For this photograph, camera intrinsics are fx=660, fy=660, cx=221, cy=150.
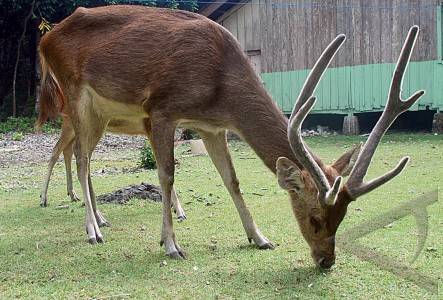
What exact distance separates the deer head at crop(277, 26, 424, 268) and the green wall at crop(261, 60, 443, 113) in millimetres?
9247

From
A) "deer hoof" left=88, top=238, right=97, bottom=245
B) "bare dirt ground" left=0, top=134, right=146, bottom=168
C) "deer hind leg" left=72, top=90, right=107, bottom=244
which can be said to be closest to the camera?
"deer hoof" left=88, top=238, right=97, bottom=245

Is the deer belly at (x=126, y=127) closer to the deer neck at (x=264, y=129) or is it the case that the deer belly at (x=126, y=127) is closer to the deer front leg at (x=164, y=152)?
the deer front leg at (x=164, y=152)

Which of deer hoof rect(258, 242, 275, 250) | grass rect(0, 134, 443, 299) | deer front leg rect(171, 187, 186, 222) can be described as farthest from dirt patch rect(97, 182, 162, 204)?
deer hoof rect(258, 242, 275, 250)

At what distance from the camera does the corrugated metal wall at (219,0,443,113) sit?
12.6 m

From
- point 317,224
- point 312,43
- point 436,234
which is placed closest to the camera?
point 317,224

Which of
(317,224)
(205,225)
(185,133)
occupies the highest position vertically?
(317,224)

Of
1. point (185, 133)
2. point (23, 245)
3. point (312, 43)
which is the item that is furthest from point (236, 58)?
point (312, 43)

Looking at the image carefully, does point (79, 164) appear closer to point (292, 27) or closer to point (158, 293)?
point (158, 293)

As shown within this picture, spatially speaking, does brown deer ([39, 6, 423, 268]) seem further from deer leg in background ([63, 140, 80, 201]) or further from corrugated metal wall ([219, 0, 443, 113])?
corrugated metal wall ([219, 0, 443, 113])

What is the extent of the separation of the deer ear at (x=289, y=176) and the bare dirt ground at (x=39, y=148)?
740 centimetres

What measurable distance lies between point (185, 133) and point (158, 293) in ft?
32.6

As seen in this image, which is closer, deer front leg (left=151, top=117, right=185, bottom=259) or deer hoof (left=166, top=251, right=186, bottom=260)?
deer hoof (left=166, top=251, right=186, bottom=260)

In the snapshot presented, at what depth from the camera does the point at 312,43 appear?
14172 mm

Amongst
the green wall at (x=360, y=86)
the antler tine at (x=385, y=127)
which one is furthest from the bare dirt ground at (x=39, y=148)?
the antler tine at (x=385, y=127)
